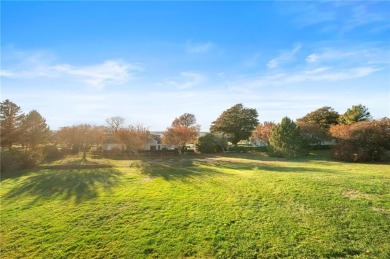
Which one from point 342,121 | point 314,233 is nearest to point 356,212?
point 314,233

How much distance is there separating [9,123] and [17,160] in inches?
459

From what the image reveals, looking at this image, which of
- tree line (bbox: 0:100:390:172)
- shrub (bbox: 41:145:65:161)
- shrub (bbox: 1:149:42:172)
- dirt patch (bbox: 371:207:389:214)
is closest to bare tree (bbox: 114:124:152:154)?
tree line (bbox: 0:100:390:172)

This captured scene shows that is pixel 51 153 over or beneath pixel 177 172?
over

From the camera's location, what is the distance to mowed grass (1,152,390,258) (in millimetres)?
6035

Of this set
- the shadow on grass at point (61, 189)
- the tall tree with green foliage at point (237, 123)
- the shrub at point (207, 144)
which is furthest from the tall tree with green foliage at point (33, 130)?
the tall tree with green foliage at point (237, 123)

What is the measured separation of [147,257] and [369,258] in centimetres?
563

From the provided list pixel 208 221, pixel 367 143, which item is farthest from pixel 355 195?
pixel 367 143

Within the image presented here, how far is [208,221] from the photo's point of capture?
7.56 metres

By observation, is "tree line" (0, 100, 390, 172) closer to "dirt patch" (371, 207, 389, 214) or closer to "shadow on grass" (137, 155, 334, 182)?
"shadow on grass" (137, 155, 334, 182)

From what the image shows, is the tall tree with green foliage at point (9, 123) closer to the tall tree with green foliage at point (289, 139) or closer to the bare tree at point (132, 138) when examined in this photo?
the bare tree at point (132, 138)

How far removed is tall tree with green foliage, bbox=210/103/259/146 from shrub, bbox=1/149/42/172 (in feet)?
108

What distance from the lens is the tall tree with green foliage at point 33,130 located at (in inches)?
1240

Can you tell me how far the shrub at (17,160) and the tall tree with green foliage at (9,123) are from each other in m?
9.00

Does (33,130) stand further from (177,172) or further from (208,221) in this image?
(208,221)
